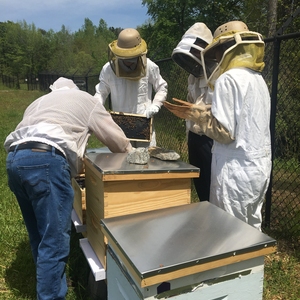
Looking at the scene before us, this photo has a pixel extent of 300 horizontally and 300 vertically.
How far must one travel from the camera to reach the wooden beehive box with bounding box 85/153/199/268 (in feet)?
6.16

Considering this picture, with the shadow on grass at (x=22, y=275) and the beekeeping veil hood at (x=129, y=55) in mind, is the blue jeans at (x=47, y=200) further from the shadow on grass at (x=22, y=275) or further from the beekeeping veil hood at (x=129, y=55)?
the beekeeping veil hood at (x=129, y=55)

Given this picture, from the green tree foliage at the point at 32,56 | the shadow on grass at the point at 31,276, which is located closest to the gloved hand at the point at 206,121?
the shadow on grass at the point at 31,276

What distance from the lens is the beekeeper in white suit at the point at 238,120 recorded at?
1.93 meters

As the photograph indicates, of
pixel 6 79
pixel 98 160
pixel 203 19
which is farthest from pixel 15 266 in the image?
pixel 6 79

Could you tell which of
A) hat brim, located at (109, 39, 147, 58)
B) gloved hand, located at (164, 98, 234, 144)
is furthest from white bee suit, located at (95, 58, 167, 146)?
Answer: gloved hand, located at (164, 98, 234, 144)

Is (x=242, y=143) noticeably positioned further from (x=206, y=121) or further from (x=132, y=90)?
(x=132, y=90)

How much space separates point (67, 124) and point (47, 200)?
0.50 meters

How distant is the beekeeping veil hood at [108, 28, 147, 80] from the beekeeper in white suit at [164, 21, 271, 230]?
3.83ft

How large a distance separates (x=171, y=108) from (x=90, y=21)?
94440mm

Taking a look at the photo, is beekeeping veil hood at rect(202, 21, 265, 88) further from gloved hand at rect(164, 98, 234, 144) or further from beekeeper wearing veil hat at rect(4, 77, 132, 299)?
beekeeper wearing veil hat at rect(4, 77, 132, 299)

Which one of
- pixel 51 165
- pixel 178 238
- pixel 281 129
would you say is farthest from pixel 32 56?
pixel 178 238

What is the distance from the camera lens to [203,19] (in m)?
19.5

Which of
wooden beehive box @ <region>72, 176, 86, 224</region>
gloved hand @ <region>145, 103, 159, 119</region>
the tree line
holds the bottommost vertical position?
wooden beehive box @ <region>72, 176, 86, 224</region>

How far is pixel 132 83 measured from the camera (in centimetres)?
358
